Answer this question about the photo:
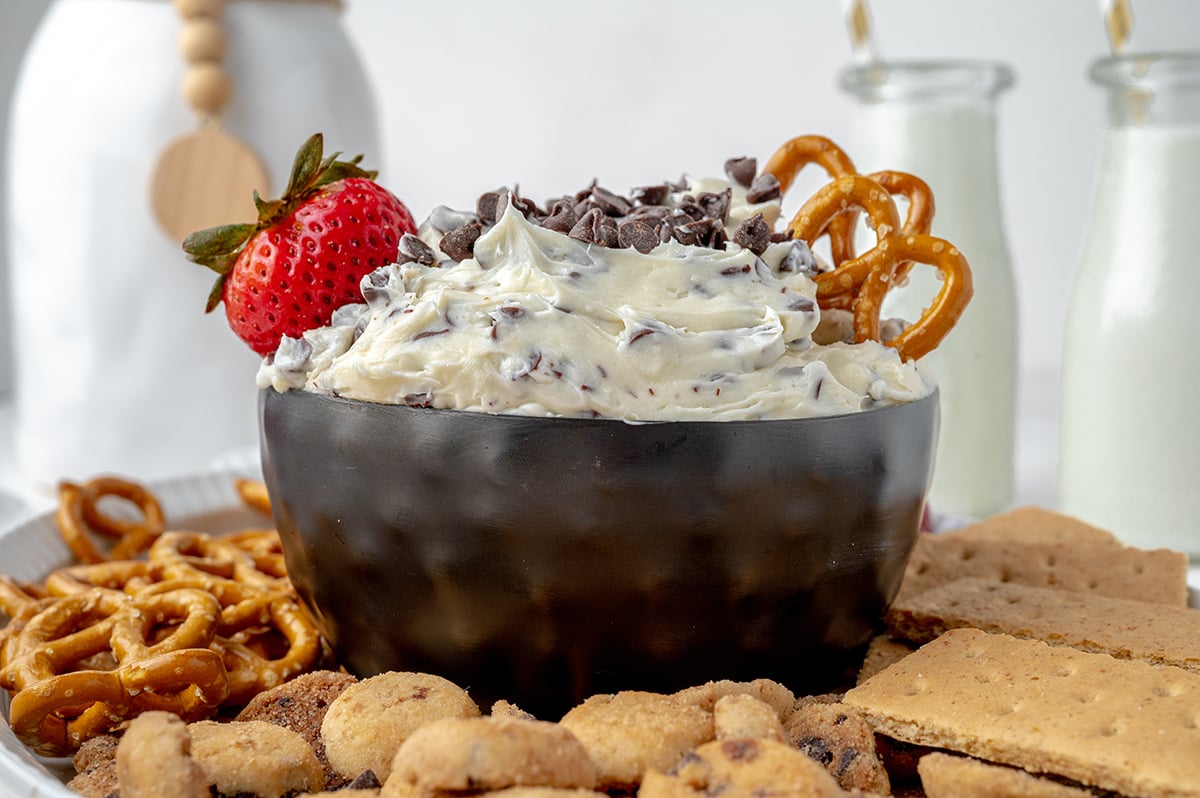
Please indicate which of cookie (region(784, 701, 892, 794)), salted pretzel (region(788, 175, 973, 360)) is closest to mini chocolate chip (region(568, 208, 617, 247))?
salted pretzel (region(788, 175, 973, 360))

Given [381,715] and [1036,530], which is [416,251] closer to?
[381,715]

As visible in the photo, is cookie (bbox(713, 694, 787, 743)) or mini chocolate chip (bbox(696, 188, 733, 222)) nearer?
cookie (bbox(713, 694, 787, 743))

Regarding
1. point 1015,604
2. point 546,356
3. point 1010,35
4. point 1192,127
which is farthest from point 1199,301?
point 1010,35

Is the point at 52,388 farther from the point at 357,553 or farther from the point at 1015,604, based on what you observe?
the point at 1015,604

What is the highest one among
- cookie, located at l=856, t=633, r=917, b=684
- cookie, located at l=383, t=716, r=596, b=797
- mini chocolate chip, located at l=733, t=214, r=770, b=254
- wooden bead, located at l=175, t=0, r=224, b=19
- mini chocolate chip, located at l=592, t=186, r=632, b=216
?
wooden bead, located at l=175, t=0, r=224, b=19

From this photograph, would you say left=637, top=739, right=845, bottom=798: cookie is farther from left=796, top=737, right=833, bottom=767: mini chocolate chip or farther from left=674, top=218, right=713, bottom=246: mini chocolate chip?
left=674, top=218, right=713, bottom=246: mini chocolate chip

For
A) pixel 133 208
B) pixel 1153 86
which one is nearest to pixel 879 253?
pixel 1153 86
